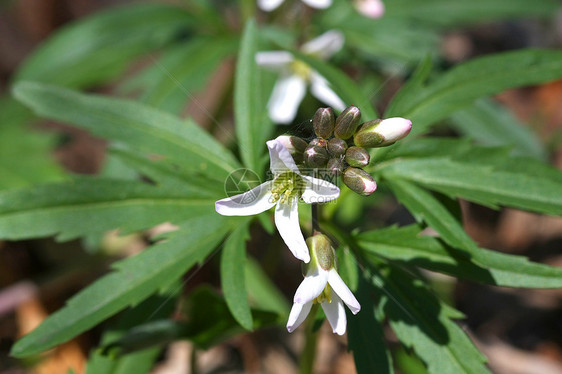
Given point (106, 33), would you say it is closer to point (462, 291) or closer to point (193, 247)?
point (193, 247)

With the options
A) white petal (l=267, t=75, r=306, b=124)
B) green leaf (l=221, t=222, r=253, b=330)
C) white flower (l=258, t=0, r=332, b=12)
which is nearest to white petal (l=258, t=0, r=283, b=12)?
white flower (l=258, t=0, r=332, b=12)

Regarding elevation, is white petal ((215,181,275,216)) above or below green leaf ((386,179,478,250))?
above

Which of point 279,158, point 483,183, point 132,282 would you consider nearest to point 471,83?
point 483,183

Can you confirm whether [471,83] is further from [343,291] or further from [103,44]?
[103,44]

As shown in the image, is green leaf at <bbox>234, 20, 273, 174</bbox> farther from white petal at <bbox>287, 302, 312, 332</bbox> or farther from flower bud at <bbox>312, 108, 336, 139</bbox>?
white petal at <bbox>287, 302, 312, 332</bbox>

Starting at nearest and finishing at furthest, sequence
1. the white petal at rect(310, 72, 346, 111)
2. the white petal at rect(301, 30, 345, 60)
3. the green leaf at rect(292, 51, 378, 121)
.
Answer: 1. the green leaf at rect(292, 51, 378, 121)
2. the white petal at rect(310, 72, 346, 111)
3. the white petal at rect(301, 30, 345, 60)

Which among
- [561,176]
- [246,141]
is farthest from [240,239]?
[561,176]
